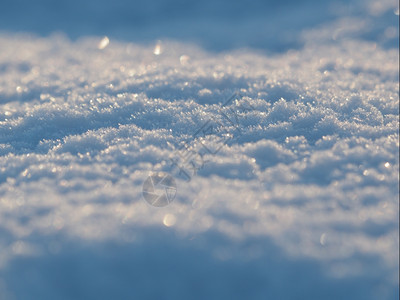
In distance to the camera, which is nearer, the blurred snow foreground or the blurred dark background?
the blurred snow foreground

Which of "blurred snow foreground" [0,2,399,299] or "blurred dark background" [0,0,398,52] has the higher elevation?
"blurred dark background" [0,0,398,52]

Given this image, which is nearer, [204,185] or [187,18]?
[204,185]

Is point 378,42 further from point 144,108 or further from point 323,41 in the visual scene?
point 144,108

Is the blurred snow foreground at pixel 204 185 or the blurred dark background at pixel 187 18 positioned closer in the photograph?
the blurred snow foreground at pixel 204 185

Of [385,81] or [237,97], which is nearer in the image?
[237,97]

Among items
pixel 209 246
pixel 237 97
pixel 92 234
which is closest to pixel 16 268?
pixel 92 234

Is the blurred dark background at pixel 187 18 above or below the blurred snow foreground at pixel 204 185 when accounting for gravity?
above

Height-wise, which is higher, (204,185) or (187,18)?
(187,18)

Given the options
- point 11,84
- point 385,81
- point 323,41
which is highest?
point 323,41
